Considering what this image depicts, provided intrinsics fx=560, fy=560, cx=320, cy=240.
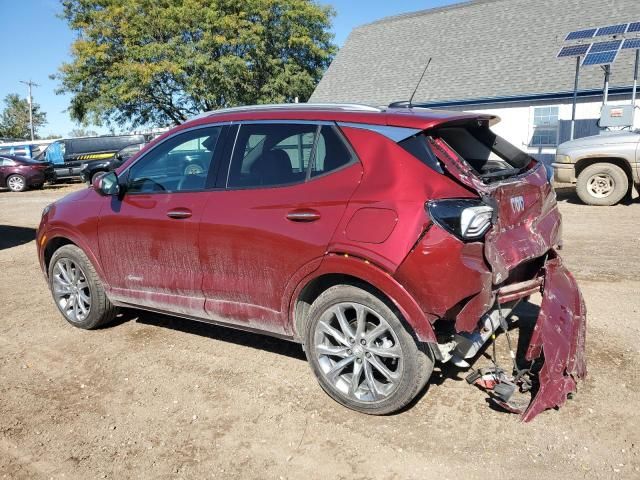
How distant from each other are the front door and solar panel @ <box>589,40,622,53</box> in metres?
12.6

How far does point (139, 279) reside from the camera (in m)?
4.38

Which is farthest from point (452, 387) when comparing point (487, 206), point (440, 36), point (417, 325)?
point (440, 36)

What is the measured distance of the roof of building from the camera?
17719 millimetres

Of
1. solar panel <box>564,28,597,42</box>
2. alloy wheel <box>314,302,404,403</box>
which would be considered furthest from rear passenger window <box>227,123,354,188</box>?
solar panel <box>564,28,597,42</box>

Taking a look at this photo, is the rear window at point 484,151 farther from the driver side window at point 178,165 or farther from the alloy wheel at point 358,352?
the driver side window at point 178,165

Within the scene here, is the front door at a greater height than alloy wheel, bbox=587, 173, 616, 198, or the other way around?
the front door

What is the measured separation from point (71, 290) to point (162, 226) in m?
1.47

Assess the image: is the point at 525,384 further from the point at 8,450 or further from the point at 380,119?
the point at 8,450

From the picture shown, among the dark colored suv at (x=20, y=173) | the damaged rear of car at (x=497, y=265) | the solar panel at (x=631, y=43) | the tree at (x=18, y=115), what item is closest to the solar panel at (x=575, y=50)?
the solar panel at (x=631, y=43)

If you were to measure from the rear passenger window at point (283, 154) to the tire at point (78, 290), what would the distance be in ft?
5.79

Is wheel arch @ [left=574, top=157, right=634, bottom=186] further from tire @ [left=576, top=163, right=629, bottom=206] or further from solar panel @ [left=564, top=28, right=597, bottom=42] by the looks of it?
solar panel @ [left=564, top=28, right=597, bottom=42]

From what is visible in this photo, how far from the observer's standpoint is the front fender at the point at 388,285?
9.86 ft

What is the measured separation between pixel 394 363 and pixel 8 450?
2260 mm

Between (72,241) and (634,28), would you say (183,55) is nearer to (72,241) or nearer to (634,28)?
(634,28)
